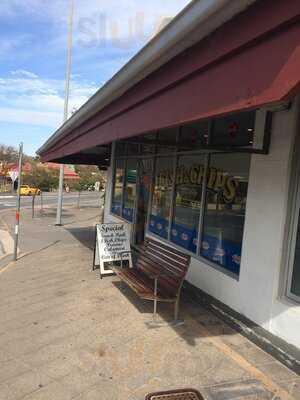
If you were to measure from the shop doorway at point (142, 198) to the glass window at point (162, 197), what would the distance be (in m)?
0.59

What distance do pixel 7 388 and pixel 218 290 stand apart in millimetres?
2943

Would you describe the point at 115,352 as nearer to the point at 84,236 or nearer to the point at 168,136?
the point at 168,136

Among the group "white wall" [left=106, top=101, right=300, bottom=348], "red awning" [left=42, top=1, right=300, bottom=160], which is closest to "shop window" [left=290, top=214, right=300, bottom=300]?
"white wall" [left=106, top=101, right=300, bottom=348]

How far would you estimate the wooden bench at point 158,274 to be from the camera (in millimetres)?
5312

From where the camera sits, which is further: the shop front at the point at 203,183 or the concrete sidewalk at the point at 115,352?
the shop front at the point at 203,183

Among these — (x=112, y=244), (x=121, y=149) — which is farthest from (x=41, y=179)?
(x=112, y=244)

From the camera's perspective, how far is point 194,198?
7.06 m

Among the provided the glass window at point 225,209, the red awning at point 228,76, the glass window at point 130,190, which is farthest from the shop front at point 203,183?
the red awning at point 228,76

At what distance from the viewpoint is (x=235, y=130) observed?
6.00 m

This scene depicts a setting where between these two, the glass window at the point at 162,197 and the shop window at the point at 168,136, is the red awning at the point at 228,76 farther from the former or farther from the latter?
the glass window at the point at 162,197

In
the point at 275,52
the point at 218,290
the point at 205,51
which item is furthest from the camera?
the point at 218,290

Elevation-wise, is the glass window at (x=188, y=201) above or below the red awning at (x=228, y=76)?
below

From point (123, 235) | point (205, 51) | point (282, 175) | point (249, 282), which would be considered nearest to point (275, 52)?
point (205, 51)

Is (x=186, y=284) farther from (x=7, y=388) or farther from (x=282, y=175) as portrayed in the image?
(x=7, y=388)
